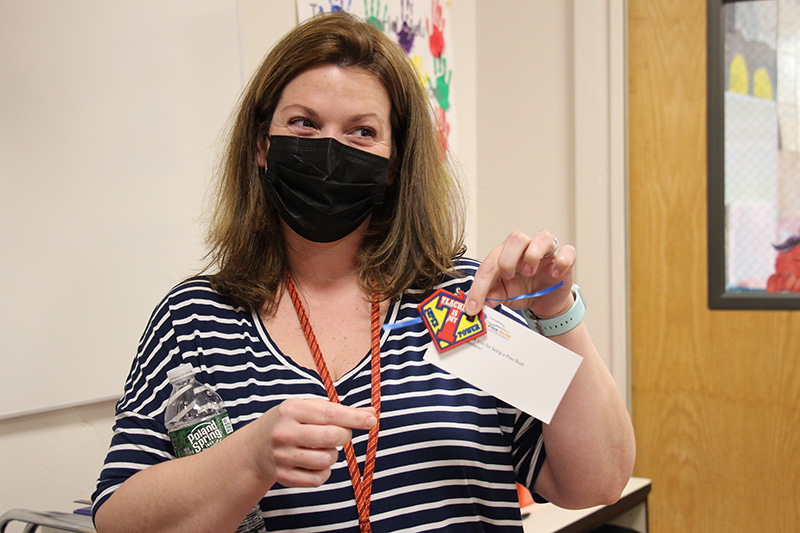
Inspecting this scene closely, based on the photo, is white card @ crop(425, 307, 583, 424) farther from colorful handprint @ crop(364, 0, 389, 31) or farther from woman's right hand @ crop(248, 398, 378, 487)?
colorful handprint @ crop(364, 0, 389, 31)

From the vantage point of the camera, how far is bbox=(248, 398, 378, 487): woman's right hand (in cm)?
72

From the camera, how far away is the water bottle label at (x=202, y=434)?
0.85 meters

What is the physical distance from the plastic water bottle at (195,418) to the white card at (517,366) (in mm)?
296

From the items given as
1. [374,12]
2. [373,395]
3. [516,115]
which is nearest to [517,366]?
[373,395]

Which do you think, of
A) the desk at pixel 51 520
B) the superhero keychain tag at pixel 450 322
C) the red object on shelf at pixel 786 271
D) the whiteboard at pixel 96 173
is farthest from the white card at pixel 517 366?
the red object on shelf at pixel 786 271

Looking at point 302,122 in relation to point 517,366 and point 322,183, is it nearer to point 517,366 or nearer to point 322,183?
point 322,183

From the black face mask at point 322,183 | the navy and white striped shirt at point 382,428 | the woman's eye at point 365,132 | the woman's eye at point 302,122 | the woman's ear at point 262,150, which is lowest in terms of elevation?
the navy and white striped shirt at point 382,428

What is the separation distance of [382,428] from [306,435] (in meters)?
0.24

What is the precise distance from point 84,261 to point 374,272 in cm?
72

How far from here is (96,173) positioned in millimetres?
1435

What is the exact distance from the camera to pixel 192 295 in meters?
1.03

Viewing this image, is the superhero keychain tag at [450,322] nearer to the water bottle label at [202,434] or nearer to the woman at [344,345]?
the woman at [344,345]

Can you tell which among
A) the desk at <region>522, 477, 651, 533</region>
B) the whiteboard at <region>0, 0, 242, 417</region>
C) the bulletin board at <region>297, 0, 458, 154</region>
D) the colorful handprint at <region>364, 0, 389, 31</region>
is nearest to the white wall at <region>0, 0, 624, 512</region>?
the bulletin board at <region>297, 0, 458, 154</region>

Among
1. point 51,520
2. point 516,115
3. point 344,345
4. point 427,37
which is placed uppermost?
point 427,37
